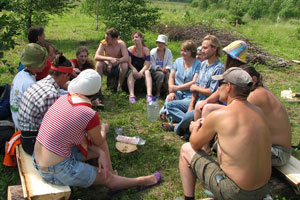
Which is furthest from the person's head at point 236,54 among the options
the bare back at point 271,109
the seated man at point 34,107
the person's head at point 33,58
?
the person's head at point 33,58

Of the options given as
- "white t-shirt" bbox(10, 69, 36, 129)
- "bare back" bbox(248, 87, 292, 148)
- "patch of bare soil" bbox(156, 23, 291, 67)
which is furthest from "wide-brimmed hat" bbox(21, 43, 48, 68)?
"patch of bare soil" bbox(156, 23, 291, 67)

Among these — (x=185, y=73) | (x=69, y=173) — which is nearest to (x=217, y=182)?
(x=69, y=173)

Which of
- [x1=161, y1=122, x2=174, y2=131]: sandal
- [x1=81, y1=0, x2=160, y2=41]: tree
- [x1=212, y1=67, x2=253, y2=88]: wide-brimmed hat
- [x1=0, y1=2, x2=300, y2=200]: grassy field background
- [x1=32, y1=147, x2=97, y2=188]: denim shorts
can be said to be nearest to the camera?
[x1=212, y1=67, x2=253, y2=88]: wide-brimmed hat

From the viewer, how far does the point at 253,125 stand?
2424 millimetres

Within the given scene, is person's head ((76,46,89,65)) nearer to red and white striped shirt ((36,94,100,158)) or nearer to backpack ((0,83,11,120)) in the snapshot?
backpack ((0,83,11,120))

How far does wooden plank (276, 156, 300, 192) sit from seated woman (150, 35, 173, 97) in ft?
11.2

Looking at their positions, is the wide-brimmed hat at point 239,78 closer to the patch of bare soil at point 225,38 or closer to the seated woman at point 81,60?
the seated woman at point 81,60

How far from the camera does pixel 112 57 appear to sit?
21.0ft

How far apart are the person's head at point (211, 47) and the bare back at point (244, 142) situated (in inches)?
80.7

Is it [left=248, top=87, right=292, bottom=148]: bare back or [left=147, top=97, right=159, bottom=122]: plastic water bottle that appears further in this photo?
[left=147, top=97, right=159, bottom=122]: plastic water bottle

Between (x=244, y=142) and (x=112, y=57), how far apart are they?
4498 millimetres

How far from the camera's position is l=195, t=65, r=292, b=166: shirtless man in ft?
10.3

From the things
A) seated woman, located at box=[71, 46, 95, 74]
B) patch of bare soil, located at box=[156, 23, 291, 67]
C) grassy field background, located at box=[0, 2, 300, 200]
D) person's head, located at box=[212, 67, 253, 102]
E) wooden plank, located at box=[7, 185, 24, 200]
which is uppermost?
person's head, located at box=[212, 67, 253, 102]

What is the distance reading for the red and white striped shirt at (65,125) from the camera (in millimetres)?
2715
